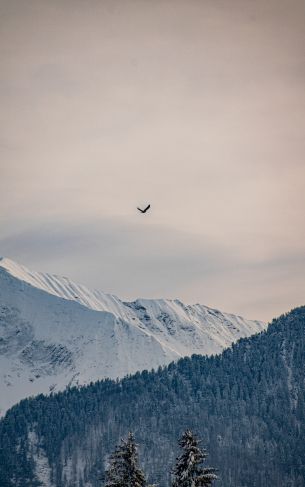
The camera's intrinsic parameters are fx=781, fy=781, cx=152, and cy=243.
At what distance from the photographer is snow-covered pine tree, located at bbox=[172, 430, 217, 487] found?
59.6 m

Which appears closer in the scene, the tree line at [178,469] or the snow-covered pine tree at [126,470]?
the tree line at [178,469]

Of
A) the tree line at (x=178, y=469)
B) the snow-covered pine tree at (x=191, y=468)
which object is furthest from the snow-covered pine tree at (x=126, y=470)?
the snow-covered pine tree at (x=191, y=468)

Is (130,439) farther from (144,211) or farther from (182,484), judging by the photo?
(144,211)

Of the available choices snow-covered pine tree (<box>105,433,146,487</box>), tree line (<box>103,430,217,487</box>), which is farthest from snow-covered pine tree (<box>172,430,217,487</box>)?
snow-covered pine tree (<box>105,433,146,487</box>)

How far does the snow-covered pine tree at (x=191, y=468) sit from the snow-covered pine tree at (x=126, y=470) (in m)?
3.08

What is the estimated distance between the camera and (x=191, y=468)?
59.8 metres

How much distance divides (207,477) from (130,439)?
6.84 metres

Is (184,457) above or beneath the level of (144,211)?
beneath

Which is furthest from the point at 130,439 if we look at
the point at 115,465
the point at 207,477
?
the point at 207,477

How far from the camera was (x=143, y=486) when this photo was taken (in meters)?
61.8

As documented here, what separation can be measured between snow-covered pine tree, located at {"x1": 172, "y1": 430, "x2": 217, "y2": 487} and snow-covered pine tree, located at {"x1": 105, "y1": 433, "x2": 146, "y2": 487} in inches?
121

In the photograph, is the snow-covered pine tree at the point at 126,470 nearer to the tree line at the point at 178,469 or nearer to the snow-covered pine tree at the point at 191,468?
the tree line at the point at 178,469

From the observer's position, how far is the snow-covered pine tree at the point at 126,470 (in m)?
60.9

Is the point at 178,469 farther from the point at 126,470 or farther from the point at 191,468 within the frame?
the point at 126,470
